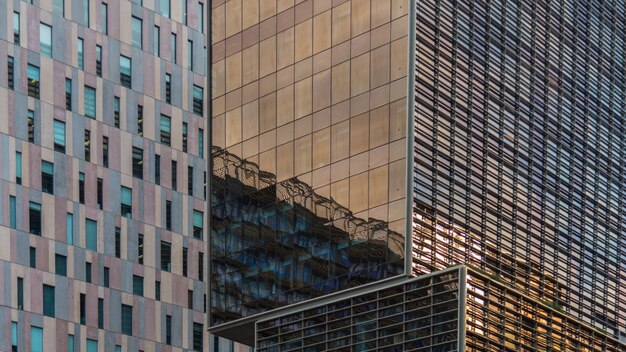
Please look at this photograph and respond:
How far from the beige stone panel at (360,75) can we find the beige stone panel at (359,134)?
47.2 inches

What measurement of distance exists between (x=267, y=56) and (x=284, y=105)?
2.99m

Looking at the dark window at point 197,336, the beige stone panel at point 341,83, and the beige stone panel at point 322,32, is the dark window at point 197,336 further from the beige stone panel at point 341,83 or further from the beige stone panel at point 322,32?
the beige stone panel at point 341,83

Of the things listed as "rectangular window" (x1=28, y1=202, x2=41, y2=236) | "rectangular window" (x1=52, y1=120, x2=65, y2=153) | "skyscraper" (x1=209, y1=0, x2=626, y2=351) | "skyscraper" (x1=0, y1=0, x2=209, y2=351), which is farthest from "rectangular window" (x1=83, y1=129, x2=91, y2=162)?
"skyscraper" (x1=209, y1=0, x2=626, y2=351)

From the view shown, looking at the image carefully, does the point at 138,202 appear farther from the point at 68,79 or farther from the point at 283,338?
the point at 283,338

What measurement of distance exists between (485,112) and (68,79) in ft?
125

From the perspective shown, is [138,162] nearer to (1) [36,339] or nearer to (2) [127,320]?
(2) [127,320]

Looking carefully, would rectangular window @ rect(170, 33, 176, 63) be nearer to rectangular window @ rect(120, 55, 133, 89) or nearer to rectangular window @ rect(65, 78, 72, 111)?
rectangular window @ rect(120, 55, 133, 89)

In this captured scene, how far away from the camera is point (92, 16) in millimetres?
111062

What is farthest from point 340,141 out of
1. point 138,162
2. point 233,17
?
point 138,162

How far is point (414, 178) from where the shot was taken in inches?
2901

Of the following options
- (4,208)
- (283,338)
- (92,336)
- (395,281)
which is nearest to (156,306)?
(92,336)

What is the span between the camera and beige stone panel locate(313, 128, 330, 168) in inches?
3083

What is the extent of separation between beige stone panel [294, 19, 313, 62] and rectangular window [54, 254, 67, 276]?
100 ft

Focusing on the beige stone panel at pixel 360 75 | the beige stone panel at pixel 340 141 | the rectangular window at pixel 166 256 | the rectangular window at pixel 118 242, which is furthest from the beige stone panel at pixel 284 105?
the rectangular window at pixel 166 256
